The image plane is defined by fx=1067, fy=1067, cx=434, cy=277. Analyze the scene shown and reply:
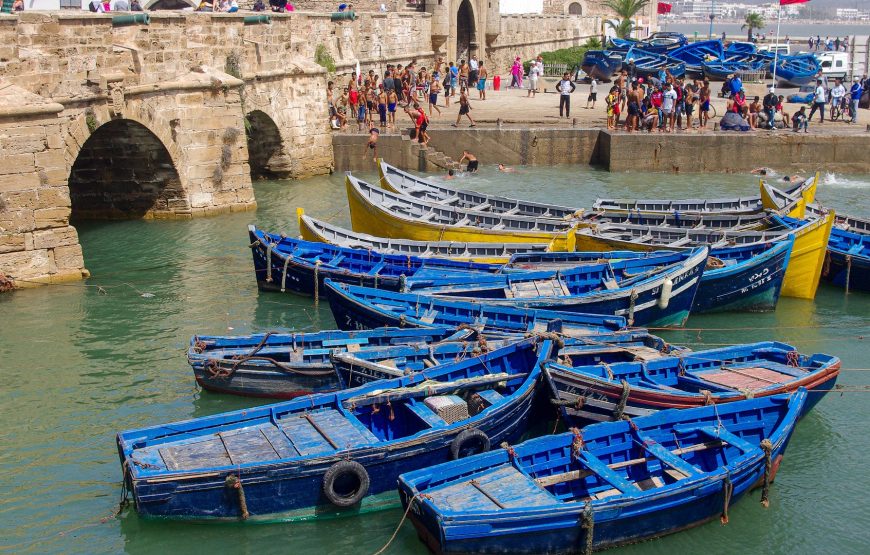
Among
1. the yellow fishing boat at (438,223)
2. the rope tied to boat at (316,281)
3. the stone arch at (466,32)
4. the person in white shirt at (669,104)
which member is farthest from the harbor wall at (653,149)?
the stone arch at (466,32)

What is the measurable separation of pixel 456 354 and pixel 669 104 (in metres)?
19.0

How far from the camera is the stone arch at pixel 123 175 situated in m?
23.7

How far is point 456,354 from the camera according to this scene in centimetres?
1391

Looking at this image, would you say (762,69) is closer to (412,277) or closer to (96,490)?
(412,277)

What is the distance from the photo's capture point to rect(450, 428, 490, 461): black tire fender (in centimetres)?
1160

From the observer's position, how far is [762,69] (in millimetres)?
45719

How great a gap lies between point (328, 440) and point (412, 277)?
599 cm

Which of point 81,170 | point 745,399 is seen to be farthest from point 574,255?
point 81,170

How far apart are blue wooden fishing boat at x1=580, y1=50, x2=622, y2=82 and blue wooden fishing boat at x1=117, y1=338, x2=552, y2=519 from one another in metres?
34.3

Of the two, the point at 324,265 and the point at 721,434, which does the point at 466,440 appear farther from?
the point at 324,265

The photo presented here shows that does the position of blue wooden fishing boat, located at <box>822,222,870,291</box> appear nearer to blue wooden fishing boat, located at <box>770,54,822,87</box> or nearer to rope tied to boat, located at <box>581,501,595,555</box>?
rope tied to boat, located at <box>581,501,595,555</box>

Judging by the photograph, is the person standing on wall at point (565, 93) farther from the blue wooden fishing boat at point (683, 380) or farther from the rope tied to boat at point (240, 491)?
the rope tied to boat at point (240, 491)

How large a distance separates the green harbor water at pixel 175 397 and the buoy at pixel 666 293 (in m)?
0.86

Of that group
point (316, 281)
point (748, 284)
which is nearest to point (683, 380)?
point (748, 284)
